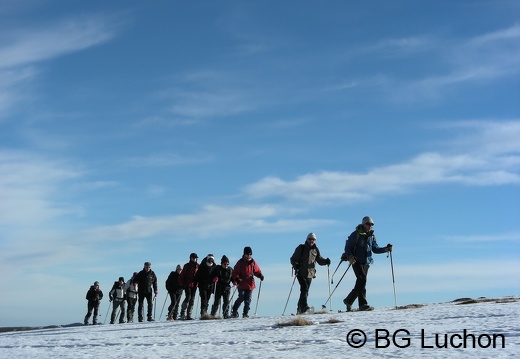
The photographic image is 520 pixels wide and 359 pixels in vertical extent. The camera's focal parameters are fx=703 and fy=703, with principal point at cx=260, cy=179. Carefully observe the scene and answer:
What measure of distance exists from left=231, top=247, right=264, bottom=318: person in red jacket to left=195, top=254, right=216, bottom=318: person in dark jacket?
1.74 meters

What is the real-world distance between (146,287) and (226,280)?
5377 millimetres

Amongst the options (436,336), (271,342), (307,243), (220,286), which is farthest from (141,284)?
(436,336)

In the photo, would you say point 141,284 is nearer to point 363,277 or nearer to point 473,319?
point 363,277

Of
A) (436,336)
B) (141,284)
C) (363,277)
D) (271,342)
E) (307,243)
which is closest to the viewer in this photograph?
(436,336)

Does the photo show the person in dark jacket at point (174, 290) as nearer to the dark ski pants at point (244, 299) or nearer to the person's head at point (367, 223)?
the dark ski pants at point (244, 299)

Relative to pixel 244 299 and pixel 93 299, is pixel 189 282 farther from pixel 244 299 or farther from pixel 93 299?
pixel 93 299

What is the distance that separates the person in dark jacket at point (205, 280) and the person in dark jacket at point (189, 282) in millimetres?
872

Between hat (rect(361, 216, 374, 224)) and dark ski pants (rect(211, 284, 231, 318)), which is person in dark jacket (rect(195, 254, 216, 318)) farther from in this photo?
hat (rect(361, 216, 374, 224))

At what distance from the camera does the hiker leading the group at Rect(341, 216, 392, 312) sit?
1666cm

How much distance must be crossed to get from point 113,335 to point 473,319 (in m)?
7.16

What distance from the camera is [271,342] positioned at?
1082cm

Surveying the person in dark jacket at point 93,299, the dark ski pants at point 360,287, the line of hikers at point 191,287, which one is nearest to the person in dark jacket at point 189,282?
the line of hikers at point 191,287

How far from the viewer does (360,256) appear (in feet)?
54.6

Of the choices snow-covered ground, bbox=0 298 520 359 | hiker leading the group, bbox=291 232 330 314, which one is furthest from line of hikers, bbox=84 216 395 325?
snow-covered ground, bbox=0 298 520 359
